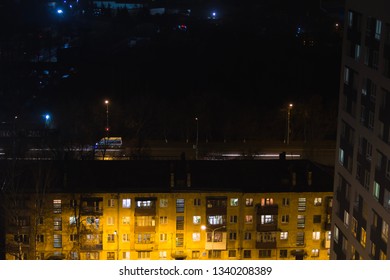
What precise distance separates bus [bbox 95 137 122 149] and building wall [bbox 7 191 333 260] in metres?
1.76

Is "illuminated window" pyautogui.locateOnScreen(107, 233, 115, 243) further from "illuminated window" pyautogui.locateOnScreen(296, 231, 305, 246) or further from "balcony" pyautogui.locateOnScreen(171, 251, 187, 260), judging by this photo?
"illuminated window" pyautogui.locateOnScreen(296, 231, 305, 246)

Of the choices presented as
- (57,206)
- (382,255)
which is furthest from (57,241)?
(382,255)

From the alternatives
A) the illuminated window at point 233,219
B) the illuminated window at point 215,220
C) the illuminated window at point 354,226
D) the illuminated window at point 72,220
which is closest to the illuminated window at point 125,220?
the illuminated window at point 72,220

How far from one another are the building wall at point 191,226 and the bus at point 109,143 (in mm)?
1765

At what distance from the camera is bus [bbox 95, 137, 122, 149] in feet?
25.3

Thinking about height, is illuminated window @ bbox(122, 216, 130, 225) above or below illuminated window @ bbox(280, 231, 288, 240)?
above

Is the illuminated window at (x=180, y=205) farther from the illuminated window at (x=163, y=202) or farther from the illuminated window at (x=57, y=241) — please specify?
the illuminated window at (x=57, y=241)

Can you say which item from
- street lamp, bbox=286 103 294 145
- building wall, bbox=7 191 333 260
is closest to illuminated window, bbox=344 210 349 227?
building wall, bbox=7 191 333 260

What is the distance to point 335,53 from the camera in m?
11.0

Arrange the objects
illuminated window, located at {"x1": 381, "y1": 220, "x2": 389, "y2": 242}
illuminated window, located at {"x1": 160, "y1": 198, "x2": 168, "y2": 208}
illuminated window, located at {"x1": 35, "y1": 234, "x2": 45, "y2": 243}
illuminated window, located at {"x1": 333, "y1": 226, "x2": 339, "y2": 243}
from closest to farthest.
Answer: illuminated window, located at {"x1": 381, "y1": 220, "x2": 389, "y2": 242} → illuminated window, located at {"x1": 333, "y1": 226, "x2": 339, "y2": 243} → illuminated window, located at {"x1": 35, "y1": 234, "x2": 45, "y2": 243} → illuminated window, located at {"x1": 160, "y1": 198, "x2": 168, "y2": 208}

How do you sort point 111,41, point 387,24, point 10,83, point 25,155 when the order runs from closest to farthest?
point 387,24, point 25,155, point 10,83, point 111,41

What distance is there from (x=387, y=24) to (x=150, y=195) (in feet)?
12.5
